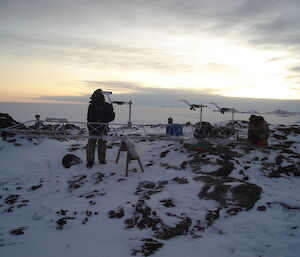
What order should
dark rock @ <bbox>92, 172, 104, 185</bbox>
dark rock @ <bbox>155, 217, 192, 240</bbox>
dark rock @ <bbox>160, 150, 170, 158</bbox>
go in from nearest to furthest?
dark rock @ <bbox>155, 217, 192, 240</bbox>, dark rock @ <bbox>92, 172, 104, 185</bbox>, dark rock @ <bbox>160, 150, 170, 158</bbox>

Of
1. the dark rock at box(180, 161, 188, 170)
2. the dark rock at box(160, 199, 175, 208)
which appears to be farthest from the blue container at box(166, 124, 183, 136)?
the dark rock at box(160, 199, 175, 208)

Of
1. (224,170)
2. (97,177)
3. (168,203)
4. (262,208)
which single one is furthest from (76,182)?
(262,208)

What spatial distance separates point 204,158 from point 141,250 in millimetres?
5302

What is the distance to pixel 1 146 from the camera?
38.0 ft

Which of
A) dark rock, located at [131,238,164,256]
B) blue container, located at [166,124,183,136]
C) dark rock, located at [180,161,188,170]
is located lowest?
dark rock, located at [131,238,164,256]

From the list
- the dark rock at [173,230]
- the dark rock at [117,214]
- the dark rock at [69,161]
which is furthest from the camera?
the dark rock at [69,161]

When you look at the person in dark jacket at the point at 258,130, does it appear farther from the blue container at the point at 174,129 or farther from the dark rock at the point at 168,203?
the dark rock at the point at 168,203

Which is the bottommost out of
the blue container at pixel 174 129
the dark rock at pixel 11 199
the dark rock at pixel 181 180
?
the dark rock at pixel 11 199

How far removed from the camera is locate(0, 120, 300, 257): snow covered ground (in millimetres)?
4316

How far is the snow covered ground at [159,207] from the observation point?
4.32 metres

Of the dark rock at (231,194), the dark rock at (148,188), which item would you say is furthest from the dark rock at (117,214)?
the dark rock at (231,194)

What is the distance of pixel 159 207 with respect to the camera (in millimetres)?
5660

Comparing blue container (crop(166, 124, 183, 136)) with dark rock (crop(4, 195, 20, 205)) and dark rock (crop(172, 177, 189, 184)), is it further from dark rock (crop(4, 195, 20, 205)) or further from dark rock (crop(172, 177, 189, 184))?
dark rock (crop(4, 195, 20, 205))

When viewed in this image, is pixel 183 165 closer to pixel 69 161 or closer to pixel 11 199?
pixel 69 161
